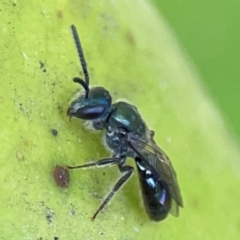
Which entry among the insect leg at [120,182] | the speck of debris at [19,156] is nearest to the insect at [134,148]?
the insect leg at [120,182]

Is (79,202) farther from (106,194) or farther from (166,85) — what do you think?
(166,85)

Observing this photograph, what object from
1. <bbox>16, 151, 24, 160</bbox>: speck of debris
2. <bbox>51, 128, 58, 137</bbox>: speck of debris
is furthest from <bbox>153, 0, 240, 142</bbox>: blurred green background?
<bbox>16, 151, 24, 160</bbox>: speck of debris

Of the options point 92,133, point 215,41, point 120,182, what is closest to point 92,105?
point 92,133

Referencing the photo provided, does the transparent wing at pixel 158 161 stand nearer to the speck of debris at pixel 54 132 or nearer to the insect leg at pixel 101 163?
the insect leg at pixel 101 163

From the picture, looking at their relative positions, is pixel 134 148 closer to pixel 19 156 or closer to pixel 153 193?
pixel 153 193

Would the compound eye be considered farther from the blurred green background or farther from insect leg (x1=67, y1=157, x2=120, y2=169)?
the blurred green background

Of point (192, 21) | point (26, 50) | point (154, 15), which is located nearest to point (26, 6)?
point (26, 50)

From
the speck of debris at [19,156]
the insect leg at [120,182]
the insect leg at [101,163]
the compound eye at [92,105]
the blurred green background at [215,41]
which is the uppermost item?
the speck of debris at [19,156]
